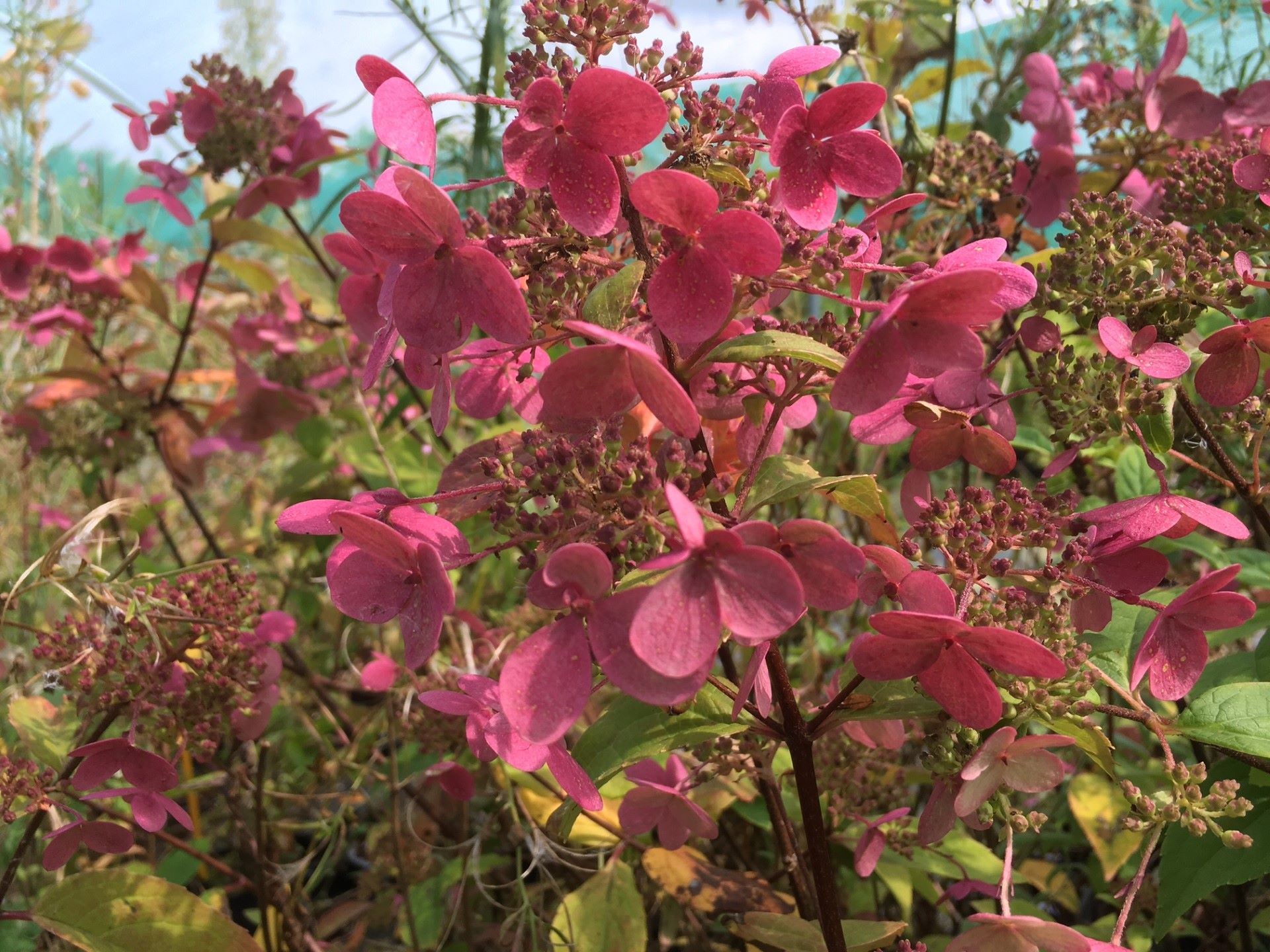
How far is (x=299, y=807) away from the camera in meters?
2.25

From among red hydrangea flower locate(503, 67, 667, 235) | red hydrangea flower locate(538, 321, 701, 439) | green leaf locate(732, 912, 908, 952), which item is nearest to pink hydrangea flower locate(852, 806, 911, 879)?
green leaf locate(732, 912, 908, 952)

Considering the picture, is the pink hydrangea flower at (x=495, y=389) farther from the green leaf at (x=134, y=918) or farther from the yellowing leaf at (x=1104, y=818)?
the yellowing leaf at (x=1104, y=818)

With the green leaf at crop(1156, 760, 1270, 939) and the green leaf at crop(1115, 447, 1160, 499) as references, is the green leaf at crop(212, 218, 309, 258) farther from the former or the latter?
the green leaf at crop(1156, 760, 1270, 939)

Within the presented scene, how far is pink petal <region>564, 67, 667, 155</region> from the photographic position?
63 centimetres

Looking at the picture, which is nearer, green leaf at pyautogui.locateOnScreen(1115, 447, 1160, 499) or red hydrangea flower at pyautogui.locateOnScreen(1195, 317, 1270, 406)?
red hydrangea flower at pyautogui.locateOnScreen(1195, 317, 1270, 406)

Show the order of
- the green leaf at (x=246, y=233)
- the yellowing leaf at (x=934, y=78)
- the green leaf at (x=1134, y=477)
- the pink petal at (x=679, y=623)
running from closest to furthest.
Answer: the pink petal at (x=679, y=623) → the green leaf at (x=1134, y=477) → the green leaf at (x=246, y=233) → the yellowing leaf at (x=934, y=78)

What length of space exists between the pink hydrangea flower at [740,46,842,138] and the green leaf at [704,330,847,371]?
0.19 m

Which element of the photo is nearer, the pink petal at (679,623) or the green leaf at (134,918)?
the pink petal at (679,623)

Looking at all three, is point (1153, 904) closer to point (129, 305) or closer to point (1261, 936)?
Result: point (1261, 936)

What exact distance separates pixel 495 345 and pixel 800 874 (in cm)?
70

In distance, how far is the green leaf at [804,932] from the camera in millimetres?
869

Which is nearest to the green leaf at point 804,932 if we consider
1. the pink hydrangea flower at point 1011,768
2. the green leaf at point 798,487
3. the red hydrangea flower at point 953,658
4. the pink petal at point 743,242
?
the pink hydrangea flower at point 1011,768

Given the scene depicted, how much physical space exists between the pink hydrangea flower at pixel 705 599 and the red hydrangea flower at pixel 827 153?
288 mm

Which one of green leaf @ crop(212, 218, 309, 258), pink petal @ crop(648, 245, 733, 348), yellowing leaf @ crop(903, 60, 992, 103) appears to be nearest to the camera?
pink petal @ crop(648, 245, 733, 348)
